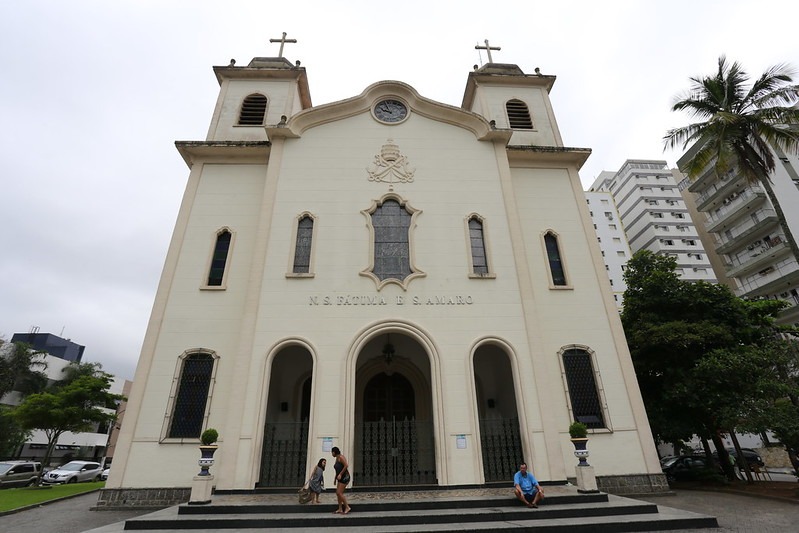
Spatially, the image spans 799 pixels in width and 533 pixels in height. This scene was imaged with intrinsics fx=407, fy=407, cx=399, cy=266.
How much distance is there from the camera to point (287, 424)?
35.5ft

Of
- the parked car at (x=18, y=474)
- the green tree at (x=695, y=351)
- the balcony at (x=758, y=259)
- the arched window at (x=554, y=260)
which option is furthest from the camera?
the balcony at (x=758, y=259)

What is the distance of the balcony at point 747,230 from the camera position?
101ft

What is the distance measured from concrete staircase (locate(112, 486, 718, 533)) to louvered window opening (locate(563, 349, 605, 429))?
286 centimetres

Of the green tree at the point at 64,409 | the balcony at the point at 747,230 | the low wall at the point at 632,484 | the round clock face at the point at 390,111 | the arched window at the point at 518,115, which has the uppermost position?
the balcony at the point at 747,230

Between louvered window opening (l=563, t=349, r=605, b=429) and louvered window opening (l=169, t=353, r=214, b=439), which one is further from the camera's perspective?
louvered window opening (l=563, t=349, r=605, b=429)

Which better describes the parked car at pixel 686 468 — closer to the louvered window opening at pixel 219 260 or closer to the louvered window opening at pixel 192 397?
the louvered window opening at pixel 192 397

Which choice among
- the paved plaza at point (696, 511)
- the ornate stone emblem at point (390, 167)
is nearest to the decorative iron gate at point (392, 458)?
the paved plaza at point (696, 511)

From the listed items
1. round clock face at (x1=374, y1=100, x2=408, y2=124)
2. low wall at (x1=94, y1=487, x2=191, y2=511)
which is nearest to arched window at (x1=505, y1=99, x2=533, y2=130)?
round clock face at (x1=374, y1=100, x2=408, y2=124)

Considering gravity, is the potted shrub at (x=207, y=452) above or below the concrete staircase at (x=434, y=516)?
above

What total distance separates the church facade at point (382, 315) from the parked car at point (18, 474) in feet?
54.1

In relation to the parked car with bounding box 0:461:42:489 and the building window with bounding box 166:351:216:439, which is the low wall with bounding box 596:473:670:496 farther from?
the parked car with bounding box 0:461:42:489

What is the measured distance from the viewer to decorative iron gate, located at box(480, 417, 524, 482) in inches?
399

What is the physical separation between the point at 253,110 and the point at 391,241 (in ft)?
29.0

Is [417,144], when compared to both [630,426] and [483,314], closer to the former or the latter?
[483,314]
